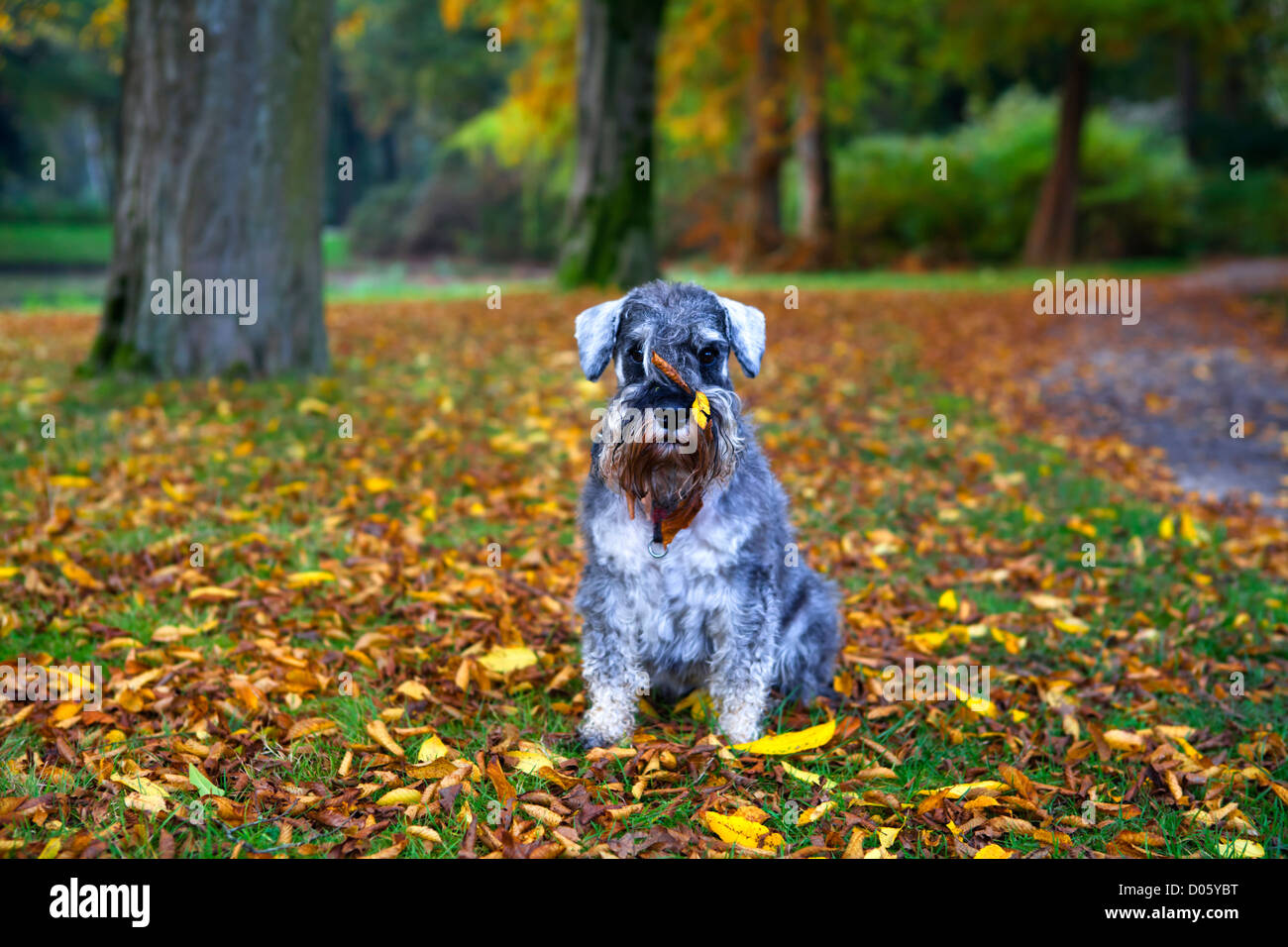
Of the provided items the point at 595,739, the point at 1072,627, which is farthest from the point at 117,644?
the point at 1072,627

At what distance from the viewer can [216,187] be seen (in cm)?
851

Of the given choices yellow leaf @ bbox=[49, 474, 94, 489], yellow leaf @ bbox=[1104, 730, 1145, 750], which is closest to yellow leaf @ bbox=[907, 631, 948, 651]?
yellow leaf @ bbox=[1104, 730, 1145, 750]

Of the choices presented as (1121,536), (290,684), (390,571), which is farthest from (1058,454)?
(290,684)

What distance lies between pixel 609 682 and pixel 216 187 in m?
6.69

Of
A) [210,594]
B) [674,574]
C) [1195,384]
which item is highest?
[1195,384]

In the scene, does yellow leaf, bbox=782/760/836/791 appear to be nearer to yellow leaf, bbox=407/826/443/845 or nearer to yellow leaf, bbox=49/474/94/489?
yellow leaf, bbox=407/826/443/845

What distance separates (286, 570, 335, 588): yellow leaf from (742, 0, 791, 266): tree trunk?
761 inches

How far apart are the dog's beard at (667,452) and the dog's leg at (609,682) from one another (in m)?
0.65

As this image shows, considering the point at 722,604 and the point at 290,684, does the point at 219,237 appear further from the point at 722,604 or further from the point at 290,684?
the point at 722,604

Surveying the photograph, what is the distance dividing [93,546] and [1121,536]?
654 cm

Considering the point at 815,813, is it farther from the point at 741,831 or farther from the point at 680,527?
the point at 680,527

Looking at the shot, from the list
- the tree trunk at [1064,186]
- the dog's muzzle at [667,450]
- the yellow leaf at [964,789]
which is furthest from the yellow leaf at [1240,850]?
the tree trunk at [1064,186]

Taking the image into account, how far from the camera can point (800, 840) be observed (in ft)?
11.1

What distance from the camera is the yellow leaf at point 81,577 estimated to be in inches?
203
